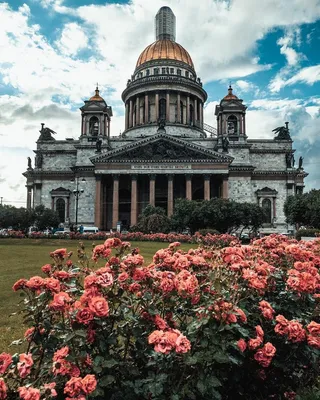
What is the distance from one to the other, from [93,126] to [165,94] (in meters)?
15.8

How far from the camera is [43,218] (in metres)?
50.2

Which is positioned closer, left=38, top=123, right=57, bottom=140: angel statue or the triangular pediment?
the triangular pediment

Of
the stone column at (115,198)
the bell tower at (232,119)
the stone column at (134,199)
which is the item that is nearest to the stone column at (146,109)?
the bell tower at (232,119)

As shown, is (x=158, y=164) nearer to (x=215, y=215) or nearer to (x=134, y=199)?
(x=134, y=199)

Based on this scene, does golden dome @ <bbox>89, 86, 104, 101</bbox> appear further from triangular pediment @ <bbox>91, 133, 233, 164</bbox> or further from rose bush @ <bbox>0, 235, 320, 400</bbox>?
rose bush @ <bbox>0, 235, 320, 400</bbox>

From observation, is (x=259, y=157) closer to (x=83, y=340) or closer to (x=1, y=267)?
(x=1, y=267)

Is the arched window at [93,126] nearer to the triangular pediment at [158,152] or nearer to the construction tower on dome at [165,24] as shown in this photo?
the triangular pediment at [158,152]

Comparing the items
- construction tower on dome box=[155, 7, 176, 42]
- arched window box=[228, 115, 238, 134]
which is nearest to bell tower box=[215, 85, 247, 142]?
arched window box=[228, 115, 238, 134]

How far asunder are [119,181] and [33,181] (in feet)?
50.9

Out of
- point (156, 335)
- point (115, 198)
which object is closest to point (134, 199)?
point (115, 198)

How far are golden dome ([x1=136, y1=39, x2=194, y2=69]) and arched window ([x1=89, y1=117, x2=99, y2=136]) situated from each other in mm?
19387

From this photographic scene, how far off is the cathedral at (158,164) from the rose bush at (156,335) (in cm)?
Answer: 4826

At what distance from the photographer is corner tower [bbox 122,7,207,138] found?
2682 inches

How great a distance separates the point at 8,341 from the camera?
23.2 feet
